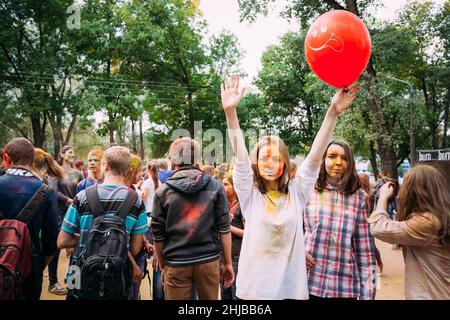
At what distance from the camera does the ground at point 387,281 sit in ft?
15.9

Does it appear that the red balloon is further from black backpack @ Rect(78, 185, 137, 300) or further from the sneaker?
the sneaker

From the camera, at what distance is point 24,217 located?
2938 millimetres

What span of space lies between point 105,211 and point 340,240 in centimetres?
165

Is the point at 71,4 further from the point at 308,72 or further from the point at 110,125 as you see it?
the point at 308,72

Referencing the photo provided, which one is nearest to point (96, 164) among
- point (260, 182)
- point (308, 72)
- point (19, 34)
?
point (260, 182)

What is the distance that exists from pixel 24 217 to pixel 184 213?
1.25 metres

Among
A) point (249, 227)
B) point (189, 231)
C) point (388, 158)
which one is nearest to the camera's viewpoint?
point (249, 227)

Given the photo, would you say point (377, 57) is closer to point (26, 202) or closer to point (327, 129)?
point (327, 129)

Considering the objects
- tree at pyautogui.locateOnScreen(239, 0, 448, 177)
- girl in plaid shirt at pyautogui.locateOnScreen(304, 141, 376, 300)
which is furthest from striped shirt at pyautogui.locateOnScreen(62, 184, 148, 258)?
tree at pyautogui.locateOnScreen(239, 0, 448, 177)

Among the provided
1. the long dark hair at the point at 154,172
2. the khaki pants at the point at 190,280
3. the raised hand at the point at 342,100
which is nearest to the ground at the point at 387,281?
the long dark hair at the point at 154,172

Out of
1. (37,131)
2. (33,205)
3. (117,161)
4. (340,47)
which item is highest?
(37,131)

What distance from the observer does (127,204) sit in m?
2.76

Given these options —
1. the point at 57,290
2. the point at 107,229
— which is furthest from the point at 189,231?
the point at 57,290

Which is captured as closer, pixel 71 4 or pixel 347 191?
pixel 347 191
